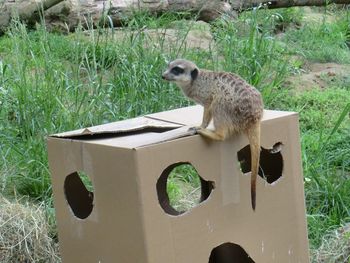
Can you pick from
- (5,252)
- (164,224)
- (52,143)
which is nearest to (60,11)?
(5,252)

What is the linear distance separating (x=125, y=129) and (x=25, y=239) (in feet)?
3.02

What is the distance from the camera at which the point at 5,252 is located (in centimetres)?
311

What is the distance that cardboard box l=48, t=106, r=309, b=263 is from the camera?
226 centimetres

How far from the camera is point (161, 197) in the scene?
113 inches

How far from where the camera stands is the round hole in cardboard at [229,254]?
2.85 metres

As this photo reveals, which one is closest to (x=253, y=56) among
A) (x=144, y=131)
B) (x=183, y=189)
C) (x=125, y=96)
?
(x=125, y=96)

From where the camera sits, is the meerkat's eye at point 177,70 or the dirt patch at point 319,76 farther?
the dirt patch at point 319,76

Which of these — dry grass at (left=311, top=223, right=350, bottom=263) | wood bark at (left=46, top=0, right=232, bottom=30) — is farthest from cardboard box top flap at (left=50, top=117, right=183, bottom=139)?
wood bark at (left=46, top=0, right=232, bottom=30)

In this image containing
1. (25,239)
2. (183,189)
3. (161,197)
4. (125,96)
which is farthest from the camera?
(125,96)

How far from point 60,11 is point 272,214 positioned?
3233 millimetres

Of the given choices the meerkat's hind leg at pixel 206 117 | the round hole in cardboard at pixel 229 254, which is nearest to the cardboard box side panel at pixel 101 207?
the meerkat's hind leg at pixel 206 117

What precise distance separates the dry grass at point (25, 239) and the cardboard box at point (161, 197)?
451 mm

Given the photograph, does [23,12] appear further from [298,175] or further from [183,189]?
[298,175]

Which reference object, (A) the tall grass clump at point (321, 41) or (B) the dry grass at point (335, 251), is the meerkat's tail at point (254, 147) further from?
(A) the tall grass clump at point (321, 41)
